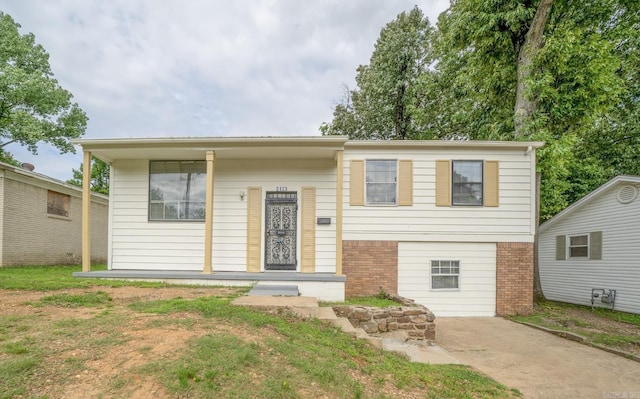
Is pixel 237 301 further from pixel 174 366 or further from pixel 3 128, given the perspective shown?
pixel 3 128

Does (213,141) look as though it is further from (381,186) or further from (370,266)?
(370,266)

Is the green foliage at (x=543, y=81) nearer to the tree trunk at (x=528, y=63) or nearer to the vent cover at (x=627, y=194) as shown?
the tree trunk at (x=528, y=63)

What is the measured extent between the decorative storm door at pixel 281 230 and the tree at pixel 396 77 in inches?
323

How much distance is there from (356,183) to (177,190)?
472 centimetres

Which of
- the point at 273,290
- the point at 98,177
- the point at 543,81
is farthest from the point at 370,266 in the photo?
the point at 98,177

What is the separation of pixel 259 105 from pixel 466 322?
43.8ft

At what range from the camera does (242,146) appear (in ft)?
24.1

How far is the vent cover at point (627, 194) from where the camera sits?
8.57 m

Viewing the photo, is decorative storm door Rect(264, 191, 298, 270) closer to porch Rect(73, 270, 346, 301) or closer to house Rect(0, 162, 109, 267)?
porch Rect(73, 270, 346, 301)

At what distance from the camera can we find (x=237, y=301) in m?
5.15

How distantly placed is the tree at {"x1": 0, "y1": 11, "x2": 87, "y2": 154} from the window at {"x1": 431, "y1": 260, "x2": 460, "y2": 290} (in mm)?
16927

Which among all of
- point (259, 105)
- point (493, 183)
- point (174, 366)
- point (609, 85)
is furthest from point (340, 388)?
point (259, 105)

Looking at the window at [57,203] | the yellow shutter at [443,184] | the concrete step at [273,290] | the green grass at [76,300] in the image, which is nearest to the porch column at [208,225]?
the concrete step at [273,290]

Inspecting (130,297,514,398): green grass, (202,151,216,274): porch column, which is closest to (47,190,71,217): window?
(202,151,216,274): porch column
